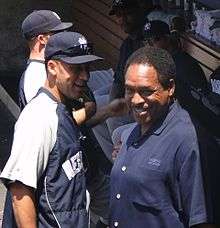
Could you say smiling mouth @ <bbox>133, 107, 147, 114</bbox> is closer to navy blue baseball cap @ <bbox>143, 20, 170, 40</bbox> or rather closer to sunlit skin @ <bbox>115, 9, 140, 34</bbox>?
navy blue baseball cap @ <bbox>143, 20, 170, 40</bbox>

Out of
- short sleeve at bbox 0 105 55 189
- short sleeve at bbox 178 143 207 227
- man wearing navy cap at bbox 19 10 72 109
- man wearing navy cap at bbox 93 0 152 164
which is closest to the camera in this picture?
short sleeve at bbox 178 143 207 227

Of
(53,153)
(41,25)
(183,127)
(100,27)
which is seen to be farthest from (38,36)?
(100,27)

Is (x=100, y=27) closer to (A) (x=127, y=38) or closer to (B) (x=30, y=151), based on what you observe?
(A) (x=127, y=38)

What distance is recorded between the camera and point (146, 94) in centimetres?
279

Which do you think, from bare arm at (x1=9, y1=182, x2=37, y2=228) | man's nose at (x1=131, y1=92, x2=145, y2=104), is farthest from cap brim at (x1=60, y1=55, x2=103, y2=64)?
bare arm at (x1=9, y1=182, x2=37, y2=228)

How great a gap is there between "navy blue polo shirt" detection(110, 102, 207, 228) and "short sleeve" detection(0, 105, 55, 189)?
15.4 inches

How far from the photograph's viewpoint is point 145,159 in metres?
2.81

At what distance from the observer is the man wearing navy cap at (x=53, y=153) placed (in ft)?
9.68

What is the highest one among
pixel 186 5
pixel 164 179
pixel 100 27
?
pixel 164 179

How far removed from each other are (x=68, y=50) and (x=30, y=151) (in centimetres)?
59

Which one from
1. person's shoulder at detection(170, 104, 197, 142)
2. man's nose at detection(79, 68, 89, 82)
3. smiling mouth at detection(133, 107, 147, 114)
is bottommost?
person's shoulder at detection(170, 104, 197, 142)

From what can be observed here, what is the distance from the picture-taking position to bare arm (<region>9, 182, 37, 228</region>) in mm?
2949

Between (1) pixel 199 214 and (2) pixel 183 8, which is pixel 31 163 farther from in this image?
(2) pixel 183 8

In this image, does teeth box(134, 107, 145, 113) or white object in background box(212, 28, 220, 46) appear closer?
teeth box(134, 107, 145, 113)
